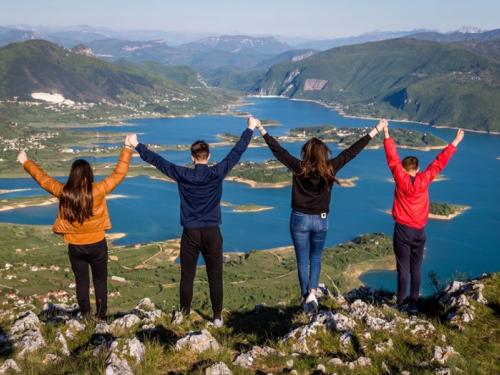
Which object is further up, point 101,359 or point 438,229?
point 101,359

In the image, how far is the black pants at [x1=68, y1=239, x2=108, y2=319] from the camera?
13.8ft

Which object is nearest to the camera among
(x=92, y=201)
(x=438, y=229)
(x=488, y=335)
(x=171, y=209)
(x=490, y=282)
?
(x=488, y=335)

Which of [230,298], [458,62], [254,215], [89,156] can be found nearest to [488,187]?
[254,215]

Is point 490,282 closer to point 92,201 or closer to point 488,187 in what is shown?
point 92,201

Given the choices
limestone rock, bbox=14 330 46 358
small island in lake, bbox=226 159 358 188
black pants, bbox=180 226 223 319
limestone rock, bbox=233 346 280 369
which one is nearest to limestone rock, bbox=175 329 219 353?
limestone rock, bbox=233 346 280 369

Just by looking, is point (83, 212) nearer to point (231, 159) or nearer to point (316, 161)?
point (231, 159)

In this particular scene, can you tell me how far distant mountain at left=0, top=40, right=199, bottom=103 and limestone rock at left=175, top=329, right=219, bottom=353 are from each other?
13301cm

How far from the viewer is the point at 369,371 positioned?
3244mm

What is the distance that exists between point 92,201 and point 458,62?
620ft

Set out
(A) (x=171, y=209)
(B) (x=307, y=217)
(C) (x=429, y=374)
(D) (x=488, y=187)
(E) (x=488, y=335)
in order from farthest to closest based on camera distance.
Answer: (D) (x=488, y=187), (A) (x=171, y=209), (B) (x=307, y=217), (E) (x=488, y=335), (C) (x=429, y=374)

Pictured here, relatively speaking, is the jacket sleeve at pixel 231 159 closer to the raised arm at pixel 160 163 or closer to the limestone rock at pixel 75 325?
the raised arm at pixel 160 163

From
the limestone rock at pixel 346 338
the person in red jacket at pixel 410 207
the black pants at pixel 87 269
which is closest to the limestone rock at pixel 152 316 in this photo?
the black pants at pixel 87 269

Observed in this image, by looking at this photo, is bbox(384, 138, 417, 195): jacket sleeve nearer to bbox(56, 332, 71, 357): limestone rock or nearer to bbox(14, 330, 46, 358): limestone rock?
bbox(56, 332, 71, 357): limestone rock

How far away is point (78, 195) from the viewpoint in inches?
157
